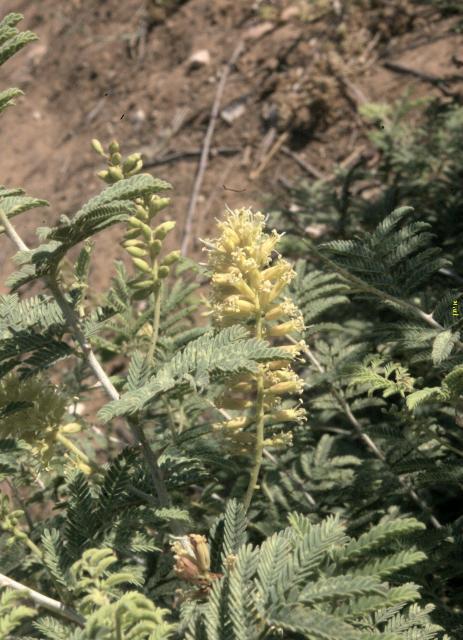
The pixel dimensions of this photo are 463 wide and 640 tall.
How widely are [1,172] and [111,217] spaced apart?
7.61 m

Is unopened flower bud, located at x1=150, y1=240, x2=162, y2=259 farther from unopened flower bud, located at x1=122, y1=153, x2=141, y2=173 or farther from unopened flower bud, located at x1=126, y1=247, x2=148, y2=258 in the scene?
unopened flower bud, located at x1=122, y1=153, x2=141, y2=173

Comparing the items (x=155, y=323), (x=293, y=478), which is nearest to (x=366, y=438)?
(x=293, y=478)

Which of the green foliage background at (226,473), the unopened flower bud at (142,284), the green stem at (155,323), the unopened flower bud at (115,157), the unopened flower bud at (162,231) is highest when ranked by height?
the unopened flower bud at (115,157)

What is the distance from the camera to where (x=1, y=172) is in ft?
29.9

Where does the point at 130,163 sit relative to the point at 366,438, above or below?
above

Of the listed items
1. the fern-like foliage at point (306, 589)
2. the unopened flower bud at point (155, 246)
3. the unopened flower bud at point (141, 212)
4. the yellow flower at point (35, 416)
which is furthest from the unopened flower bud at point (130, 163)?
the fern-like foliage at point (306, 589)

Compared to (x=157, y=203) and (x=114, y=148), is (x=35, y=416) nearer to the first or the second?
(x=157, y=203)

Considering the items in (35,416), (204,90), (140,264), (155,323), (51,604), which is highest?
(140,264)

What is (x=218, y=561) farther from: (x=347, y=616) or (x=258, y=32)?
(x=258, y=32)

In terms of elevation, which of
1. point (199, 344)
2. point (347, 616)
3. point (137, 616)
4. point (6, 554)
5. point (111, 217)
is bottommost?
point (6, 554)

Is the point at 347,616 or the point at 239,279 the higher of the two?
the point at 239,279

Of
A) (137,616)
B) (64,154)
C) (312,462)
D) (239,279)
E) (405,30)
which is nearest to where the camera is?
(137,616)

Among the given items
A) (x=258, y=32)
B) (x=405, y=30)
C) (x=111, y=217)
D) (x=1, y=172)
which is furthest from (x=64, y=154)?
(x=111, y=217)

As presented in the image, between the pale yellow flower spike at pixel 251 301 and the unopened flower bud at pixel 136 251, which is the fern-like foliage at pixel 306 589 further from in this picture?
the unopened flower bud at pixel 136 251
